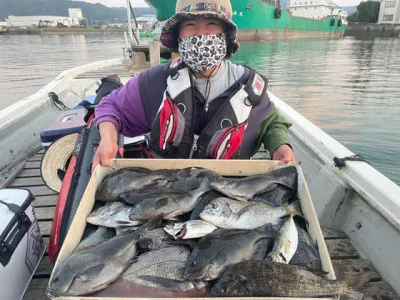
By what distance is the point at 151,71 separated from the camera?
9.24 ft

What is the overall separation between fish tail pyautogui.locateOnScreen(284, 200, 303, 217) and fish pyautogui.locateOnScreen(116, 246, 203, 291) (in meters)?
0.67

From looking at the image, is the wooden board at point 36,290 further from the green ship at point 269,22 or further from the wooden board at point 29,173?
the green ship at point 269,22

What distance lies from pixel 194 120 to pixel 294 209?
44.6 inches

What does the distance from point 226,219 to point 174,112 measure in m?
1.13

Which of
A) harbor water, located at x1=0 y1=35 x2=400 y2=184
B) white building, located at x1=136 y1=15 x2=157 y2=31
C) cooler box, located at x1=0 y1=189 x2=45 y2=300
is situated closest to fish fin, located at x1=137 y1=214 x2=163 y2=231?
cooler box, located at x1=0 y1=189 x2=45 y2=300

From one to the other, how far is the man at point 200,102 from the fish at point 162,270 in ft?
3.36

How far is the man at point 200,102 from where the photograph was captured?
2.43 metres

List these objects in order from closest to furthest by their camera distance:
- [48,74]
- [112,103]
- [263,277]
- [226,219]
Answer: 1. [263,277]
2. [226,219]
3. [112,103]
4. [48,74]

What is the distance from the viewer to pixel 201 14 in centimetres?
229

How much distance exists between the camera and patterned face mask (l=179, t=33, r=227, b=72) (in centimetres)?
242

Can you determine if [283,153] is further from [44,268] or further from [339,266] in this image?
[44,268]

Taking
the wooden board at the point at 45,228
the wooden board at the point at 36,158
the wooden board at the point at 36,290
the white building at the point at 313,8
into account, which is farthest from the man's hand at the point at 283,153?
the white building at the point at 313,8

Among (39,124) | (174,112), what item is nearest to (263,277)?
(174,112)

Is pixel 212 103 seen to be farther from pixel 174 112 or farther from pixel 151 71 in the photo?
pixel 151 71
